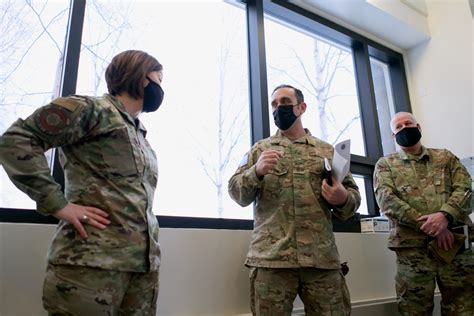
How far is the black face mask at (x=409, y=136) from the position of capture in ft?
6.46

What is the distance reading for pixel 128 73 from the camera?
44.9 inches

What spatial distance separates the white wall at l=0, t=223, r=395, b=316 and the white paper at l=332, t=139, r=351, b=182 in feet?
2.34

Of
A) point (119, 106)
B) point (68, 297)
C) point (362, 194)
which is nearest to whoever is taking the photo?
point (68, 297)

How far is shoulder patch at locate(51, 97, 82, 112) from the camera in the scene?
3.16ft

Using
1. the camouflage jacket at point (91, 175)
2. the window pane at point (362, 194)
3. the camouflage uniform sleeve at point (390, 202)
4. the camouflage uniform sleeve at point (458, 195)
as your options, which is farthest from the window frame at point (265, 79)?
the camouflage uniform sleeve at point (458, 195)

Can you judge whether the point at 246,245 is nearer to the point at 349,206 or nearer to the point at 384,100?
the point at 349,206

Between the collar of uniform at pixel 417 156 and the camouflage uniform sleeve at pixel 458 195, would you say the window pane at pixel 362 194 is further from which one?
the camouflage uniform sleeve at pixel 458 195

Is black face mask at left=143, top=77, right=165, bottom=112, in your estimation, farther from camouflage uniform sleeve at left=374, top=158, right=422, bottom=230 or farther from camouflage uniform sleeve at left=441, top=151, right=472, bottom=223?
camouflage uniform sleeve at left=441, top=151, right=472, bottom=223

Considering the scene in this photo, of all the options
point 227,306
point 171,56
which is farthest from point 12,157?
point 171,56

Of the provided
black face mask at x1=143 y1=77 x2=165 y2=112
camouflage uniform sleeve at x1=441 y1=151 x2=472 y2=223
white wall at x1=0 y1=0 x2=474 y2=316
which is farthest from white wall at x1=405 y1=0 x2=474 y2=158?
black face mask at x1=143 y1=77 x2=165 y2=112

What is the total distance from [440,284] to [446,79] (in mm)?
2063

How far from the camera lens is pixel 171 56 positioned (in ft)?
6.96

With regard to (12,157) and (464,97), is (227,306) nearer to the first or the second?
(12,157)

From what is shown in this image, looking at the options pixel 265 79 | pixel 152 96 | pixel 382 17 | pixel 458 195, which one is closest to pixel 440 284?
pixel 458 195
